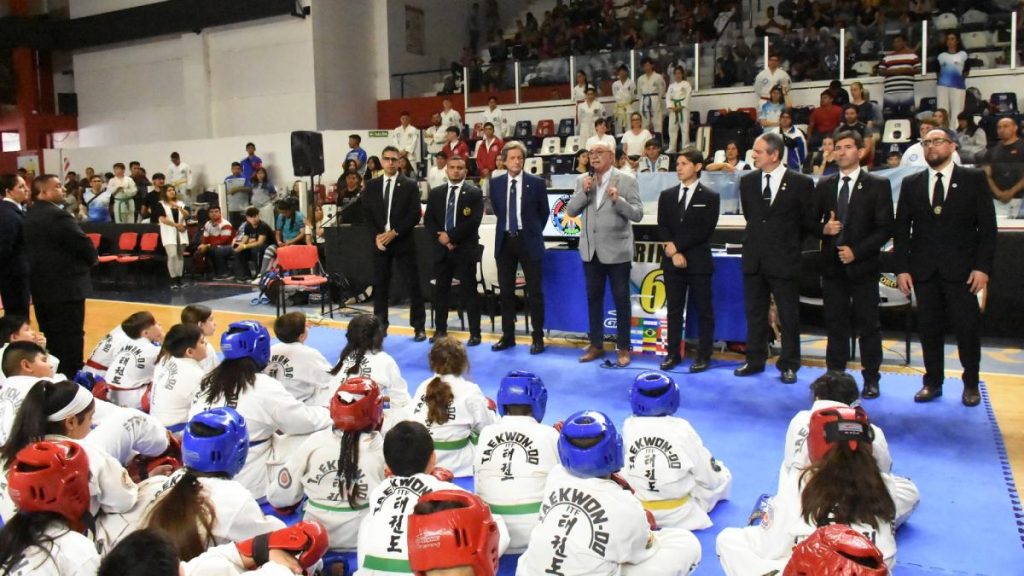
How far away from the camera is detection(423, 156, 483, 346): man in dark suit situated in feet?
25.9

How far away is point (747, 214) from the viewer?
6.48m

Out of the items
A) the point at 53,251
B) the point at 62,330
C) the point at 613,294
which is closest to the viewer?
the point at 53,251

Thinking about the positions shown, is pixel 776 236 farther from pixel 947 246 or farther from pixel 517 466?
pixel 517 466

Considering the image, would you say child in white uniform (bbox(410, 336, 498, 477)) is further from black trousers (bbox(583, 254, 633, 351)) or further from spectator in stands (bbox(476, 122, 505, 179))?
spectator in stands (bbox(476, 122, 505, 179))

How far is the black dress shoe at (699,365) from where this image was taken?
271 inches

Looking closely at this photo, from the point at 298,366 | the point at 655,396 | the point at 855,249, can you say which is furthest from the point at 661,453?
the point at 855,249

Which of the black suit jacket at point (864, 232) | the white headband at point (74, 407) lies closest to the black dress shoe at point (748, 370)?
the black suit jacket at point (864, 232)

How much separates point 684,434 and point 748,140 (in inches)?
412

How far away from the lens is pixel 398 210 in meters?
8.30

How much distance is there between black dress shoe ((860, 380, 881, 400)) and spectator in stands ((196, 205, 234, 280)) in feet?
37.7

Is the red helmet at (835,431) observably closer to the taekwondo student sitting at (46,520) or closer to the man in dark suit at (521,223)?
the taekwondo student sitting at (46,520)

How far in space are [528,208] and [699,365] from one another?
6.90 feet

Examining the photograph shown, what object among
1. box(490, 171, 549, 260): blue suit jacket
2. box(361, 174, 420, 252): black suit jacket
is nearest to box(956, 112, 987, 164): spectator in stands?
box(490, 171, 549, 260): blue suit jacket

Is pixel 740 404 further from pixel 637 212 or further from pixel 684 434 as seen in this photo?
pixel 684 434
